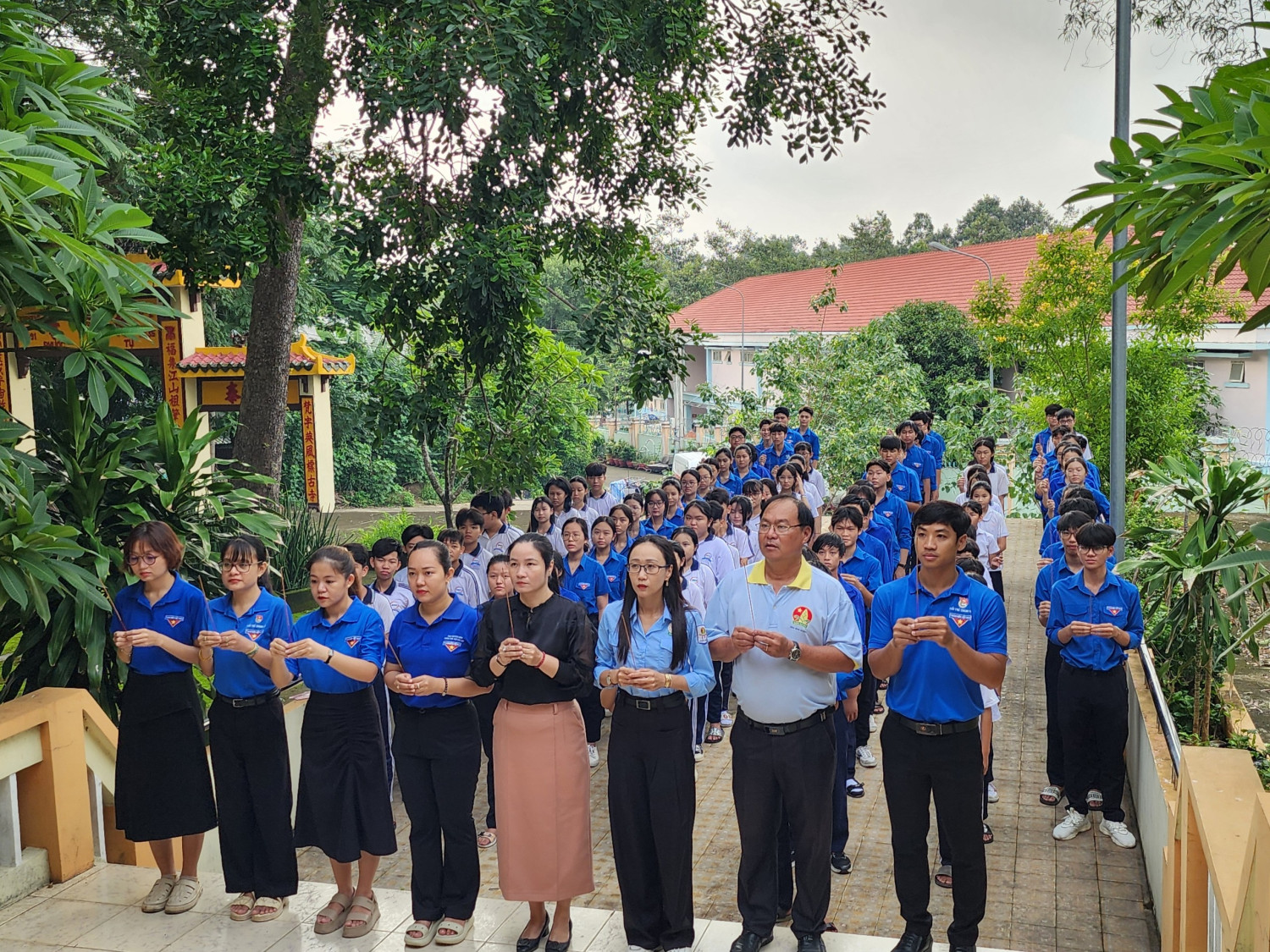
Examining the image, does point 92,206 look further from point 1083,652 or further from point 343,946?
point 1083,652

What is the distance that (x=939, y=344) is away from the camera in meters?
24.6

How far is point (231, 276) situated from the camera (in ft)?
27.2

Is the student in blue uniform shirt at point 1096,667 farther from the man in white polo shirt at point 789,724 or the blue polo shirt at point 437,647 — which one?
the blue polo shirt at point 437,647

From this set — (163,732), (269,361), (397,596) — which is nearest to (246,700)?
(163,732)

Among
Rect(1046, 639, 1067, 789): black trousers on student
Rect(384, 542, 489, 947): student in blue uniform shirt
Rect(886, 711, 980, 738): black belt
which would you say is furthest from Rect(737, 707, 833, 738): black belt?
Rect(1046, 639, 1067, 789): black trousers on student

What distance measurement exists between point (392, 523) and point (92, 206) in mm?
Result: 13232

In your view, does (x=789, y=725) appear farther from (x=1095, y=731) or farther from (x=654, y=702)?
(x=1095, y=731)

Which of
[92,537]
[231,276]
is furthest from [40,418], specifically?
[92,537]

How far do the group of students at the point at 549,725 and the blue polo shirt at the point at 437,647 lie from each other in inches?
0.4

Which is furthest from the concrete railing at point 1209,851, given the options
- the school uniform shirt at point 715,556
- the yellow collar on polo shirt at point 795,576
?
the school uniform shirt at point 715,556

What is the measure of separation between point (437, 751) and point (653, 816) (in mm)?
923

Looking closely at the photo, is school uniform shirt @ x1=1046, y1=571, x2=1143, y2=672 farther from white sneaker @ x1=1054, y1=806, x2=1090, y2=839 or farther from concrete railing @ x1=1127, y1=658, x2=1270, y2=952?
white sneaker @ x1=1054, y1=806, x2=1090, y2=839

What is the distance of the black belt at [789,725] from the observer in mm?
4406

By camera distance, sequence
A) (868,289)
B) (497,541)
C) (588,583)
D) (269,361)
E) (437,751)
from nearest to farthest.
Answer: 1. (437,751)
2. (588,583)
3. (497,541)
4. (269,361)
5. (868,289)
